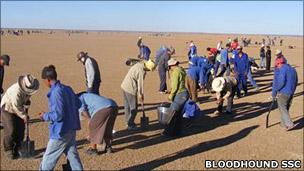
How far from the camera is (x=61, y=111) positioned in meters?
6.83

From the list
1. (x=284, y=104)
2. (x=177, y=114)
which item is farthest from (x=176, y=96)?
(x=284, y=104)

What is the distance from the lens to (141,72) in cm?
1062

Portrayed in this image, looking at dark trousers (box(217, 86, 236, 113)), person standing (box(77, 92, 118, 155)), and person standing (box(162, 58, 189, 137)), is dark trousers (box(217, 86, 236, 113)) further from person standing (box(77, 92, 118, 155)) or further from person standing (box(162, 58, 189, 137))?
person standing (box(77, 92, 118, 155))

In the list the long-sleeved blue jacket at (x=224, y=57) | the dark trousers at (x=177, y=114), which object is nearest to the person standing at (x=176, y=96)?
the dark trousers at (x=177, y=114)

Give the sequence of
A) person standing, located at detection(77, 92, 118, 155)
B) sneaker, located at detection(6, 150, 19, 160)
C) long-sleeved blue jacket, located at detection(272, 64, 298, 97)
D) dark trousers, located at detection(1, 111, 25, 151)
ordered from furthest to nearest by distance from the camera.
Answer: long-sleeved blue jacket, located at detection(272, 64, 298, 97) → sneaker, located at detection(6, 150, 19, 160) → dark trousers, located at detection(1, 111, 25, 151) → person standing, located at detection(77, 92, 118, 155)

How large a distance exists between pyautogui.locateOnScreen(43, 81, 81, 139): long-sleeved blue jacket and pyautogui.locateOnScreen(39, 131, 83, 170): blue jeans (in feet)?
0.35

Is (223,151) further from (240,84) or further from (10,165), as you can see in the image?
(240,84)

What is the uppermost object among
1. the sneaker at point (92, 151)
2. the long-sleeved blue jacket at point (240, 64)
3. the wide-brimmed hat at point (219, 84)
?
the long-sleeved blue jacket at point (240, 64)

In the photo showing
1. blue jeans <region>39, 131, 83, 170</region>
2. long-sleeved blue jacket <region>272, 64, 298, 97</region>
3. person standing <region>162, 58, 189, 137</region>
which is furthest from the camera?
long-sleeved blue jacket <region>272, 64, 298, 97</region>

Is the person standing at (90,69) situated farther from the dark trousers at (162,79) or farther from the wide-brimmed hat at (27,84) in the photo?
the dark trousers at (162,79)

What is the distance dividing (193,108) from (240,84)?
5.80 m

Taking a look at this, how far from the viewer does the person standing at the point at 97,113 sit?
8.44m

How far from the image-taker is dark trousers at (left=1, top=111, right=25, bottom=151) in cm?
873

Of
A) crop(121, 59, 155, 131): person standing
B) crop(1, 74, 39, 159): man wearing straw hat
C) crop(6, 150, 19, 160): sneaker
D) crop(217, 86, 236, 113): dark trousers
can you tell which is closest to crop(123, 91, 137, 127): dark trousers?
crop(121, 59, 155, 131): person standing
